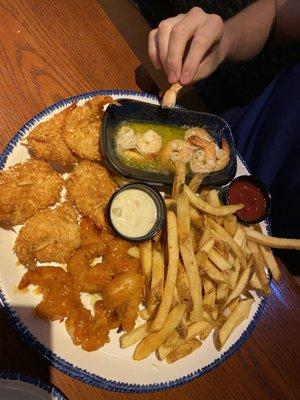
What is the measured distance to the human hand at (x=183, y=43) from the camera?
200cm

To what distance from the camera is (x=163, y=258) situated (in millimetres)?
1966

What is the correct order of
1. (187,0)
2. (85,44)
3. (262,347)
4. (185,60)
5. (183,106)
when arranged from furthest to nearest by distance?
(187,0) < (183,106) < (85,44) < (262,347) < (185,60)

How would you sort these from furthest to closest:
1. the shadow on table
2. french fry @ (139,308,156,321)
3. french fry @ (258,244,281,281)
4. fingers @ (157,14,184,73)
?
french fry @ (258,244,281,281) < fingers @ (157,14,184,73) < french fry @ (139,308,156,321) < the shadow on table

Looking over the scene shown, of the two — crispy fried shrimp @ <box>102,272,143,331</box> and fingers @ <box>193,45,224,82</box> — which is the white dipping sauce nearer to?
crispy fried shrimp @ <box>102,272,143,331</box>

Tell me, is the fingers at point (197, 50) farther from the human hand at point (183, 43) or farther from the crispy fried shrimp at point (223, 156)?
the crispy fried shrimp at point (223, 156)

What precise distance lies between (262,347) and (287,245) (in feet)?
2.01

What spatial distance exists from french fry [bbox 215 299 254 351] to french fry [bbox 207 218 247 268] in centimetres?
21

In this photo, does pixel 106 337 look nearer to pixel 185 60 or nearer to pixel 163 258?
pixel 163 258

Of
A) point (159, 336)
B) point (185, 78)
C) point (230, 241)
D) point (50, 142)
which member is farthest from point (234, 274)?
point (50, 142)

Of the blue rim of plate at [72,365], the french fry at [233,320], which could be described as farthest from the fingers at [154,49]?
the french fry at [233,320]

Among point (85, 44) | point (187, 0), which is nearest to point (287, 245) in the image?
point (85, 44)

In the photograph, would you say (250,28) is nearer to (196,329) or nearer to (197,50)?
(197,50)

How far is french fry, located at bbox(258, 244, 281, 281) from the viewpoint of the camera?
2.17 meters

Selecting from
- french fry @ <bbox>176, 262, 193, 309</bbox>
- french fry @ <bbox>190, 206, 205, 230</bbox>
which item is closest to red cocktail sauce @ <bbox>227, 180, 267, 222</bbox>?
french fry @ <bbox>190, 206, 205, 230</bbox>
